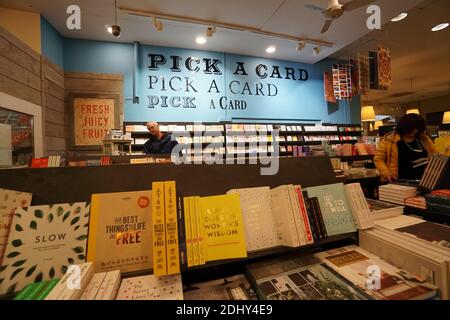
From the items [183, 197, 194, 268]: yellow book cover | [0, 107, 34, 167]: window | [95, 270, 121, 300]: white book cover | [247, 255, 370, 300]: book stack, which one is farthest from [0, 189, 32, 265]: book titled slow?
[0, 107, 34, 167]: window

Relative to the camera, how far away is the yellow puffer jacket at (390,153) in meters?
2.39

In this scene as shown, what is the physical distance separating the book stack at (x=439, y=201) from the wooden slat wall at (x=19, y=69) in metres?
4.61

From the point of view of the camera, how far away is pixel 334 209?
4.01 ft

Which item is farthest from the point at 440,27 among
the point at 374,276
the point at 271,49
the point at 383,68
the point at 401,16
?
the point at 374,276

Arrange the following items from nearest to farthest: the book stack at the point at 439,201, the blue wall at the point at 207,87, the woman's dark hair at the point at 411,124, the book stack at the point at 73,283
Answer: the book stack at the point at 73,283 → the book stack at the point at 439,201 → the woman's dark hair at the point at 411,124 → the blue wall at the point at 207,87

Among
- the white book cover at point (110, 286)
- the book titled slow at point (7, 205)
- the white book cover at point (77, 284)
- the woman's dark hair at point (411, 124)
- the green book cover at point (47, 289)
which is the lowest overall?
the white book cover at point (110, 286)

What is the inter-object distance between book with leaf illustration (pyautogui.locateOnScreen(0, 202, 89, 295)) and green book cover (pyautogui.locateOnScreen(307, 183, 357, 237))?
1135 mm

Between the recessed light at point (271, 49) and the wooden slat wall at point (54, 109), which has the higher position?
the recessed light at point (271, 49)

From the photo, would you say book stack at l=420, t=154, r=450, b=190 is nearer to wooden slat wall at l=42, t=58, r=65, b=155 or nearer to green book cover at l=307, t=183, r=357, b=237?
green book cover at l=307, t=183, r=357, b=237

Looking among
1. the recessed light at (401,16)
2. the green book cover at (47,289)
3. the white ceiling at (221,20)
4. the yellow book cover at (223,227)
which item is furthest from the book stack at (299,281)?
the recessed light at (401,16)

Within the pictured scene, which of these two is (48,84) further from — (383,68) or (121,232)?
(383,68)

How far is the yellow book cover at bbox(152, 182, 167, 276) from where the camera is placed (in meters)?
0.86

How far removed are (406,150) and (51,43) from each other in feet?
19.7

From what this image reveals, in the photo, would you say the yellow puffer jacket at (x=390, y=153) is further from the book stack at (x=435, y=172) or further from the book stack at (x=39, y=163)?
the book stack at (x=39, y=163)
